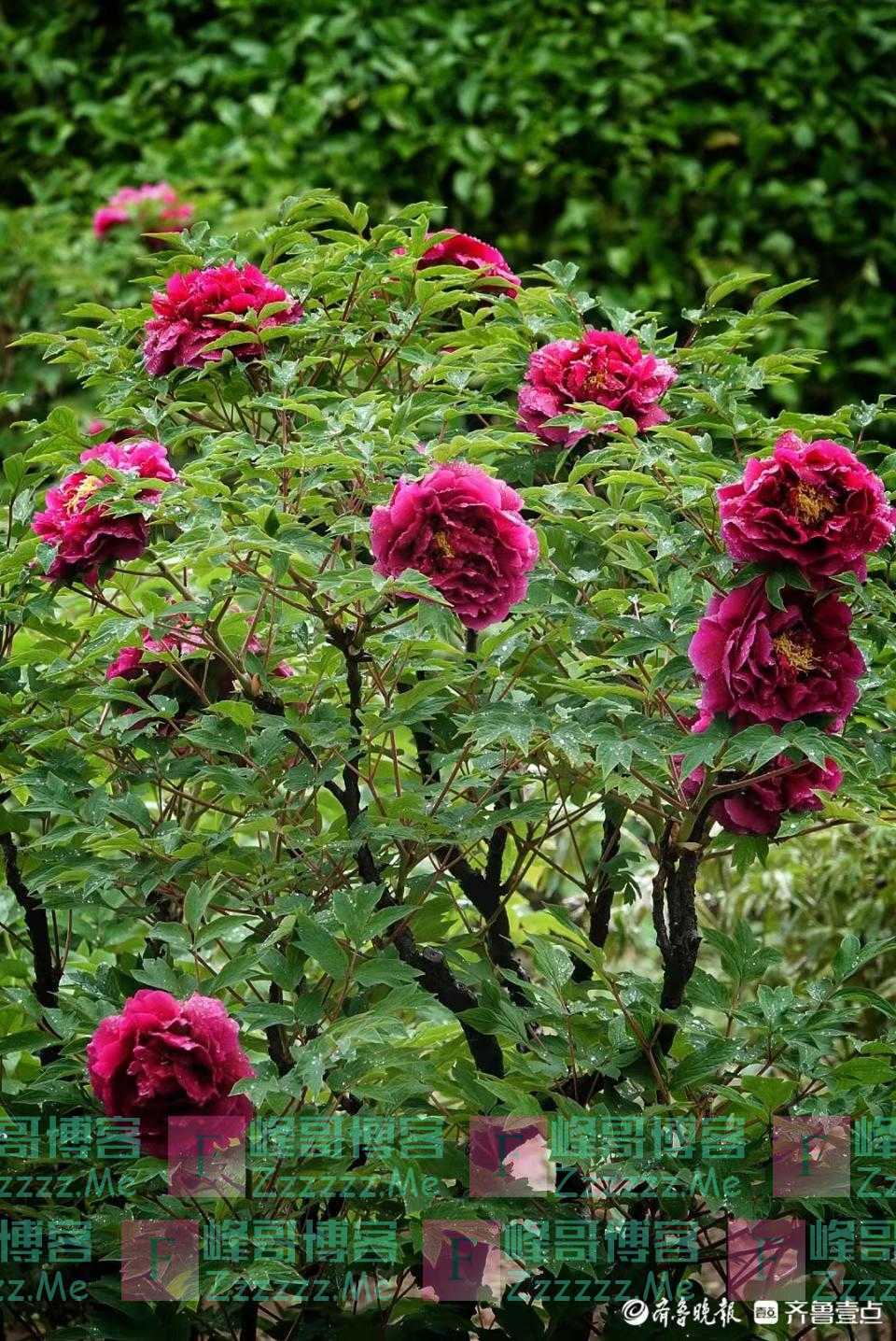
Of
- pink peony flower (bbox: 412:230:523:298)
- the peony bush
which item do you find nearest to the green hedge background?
pink peony flower (bbox: 412:230:523:298)

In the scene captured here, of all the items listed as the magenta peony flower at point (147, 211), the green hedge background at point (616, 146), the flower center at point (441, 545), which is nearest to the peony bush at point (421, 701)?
the flower center at point (441, 545)

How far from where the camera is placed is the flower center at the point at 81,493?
1.62 m

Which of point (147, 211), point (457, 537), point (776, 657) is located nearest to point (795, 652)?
point (776, 657)

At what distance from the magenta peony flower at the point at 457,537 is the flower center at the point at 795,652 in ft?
0.81

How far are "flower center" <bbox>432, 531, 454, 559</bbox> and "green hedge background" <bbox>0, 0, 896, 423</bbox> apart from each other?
3927 mm

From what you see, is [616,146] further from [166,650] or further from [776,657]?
[776,657]

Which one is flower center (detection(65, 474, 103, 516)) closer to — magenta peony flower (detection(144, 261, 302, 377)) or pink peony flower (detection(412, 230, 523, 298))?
magenta peony flower (detection(144, 261, 302, 377))

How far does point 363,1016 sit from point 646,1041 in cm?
35

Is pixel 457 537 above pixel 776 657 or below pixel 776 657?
above

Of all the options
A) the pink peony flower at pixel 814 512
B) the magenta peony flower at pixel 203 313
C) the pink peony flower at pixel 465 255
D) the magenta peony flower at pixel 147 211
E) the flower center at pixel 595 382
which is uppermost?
the magenta peony flower at pixel 147 211

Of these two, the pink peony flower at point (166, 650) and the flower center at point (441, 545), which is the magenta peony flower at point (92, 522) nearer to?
the pink peony flower at point (166, 650)

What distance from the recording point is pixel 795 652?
4.63ft

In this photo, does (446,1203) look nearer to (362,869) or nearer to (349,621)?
(362,869)

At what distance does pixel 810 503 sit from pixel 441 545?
0.34 meters
